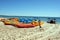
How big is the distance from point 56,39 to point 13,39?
3.60 m

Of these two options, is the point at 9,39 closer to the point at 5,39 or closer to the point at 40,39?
the point at 5,39

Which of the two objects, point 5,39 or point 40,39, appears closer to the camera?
point 5,39

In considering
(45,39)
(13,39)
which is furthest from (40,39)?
(13,39)

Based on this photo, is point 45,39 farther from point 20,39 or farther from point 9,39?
point 9,39

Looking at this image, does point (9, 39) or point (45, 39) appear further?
point (45, 39)

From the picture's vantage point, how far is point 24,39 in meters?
11.8

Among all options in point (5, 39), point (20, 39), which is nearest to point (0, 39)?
point (5, 39)

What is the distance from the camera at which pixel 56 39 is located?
12281 mm

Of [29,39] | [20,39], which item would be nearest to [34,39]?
[29,39]

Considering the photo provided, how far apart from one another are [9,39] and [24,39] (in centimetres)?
123

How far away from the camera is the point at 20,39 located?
38.4ft

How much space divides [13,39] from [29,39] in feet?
4.27

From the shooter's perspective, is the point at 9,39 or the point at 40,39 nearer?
the point at 9,39

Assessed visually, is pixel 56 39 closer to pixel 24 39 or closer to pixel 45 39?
pixel 45 39
